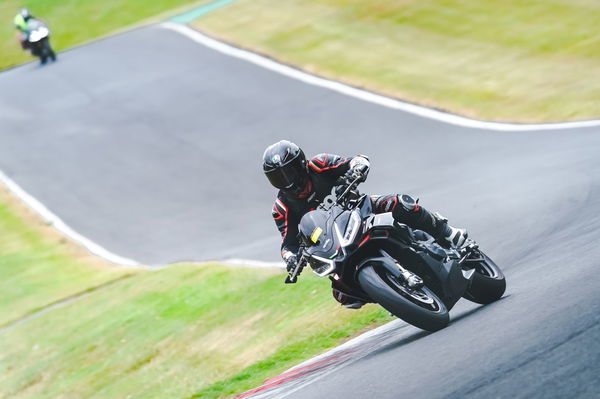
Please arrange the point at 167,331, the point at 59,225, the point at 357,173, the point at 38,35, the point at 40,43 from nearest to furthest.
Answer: the point at 357,173 < the point at 167,331 < the point at 59,225 < the point at 40,43 < the point at 38,35

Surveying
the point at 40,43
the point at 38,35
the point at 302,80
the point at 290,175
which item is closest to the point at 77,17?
the point at 38,35

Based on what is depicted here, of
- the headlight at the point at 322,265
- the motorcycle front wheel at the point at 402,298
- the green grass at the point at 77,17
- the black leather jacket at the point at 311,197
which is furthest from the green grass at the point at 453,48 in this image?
the headlight at the point at 322,265

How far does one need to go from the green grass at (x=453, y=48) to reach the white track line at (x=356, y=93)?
0.33m

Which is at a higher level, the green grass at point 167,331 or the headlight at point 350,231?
the headlight at point 350,231

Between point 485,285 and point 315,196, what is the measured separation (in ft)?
5.44

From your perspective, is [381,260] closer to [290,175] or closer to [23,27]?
[290,175]

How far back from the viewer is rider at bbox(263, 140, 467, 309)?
27.1ft

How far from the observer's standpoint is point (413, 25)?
27.7 m

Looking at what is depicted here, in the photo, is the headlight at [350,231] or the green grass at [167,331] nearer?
the headlight at [350,231]

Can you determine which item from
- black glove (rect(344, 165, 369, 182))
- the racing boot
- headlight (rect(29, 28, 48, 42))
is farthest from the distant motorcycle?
black glove (rect(344, 165, 369, 182))

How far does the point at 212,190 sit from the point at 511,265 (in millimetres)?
10901

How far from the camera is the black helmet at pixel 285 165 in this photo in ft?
Result: 27.1

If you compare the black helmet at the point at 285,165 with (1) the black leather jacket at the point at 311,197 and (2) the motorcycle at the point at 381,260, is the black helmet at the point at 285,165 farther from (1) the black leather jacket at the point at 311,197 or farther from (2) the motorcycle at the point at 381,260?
(2) the motorcycle at the point at 381,260

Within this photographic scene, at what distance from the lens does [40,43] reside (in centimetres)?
3309
